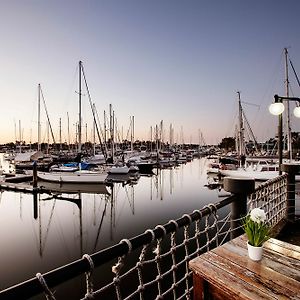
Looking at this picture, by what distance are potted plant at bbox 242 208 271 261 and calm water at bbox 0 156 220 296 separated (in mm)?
8981

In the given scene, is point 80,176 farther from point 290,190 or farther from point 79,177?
point 290,190

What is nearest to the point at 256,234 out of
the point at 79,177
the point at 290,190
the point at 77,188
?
the point at 290,190

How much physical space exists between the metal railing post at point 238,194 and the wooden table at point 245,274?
581 millimetres

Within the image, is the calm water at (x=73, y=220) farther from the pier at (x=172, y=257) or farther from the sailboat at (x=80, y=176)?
the pier at (x=172, y=257)

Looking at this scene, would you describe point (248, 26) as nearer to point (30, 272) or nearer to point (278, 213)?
point (278, 213)

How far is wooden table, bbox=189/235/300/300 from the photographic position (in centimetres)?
169

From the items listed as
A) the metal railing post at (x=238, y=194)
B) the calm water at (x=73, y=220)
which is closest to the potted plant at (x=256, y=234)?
the metal railing post at (x=238, y=194)

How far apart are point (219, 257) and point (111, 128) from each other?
4253 cm

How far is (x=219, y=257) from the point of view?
2.16 meters

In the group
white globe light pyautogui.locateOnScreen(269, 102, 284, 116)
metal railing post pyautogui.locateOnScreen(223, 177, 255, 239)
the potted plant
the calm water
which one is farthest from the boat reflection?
the potted plant

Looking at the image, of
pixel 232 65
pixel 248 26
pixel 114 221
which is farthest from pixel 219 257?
pixel 232 65

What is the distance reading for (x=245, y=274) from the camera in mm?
1893

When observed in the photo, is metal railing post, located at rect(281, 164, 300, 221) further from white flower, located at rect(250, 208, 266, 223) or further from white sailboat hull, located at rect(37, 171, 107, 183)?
white sailboat hull, located at rect(37, 171, 107, 183)

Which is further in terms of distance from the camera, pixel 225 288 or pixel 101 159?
pixel 101 159
